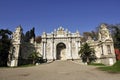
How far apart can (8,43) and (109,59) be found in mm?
28630

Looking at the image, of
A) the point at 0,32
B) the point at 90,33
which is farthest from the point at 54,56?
the point at 90,33

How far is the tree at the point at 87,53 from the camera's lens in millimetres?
→ 39062

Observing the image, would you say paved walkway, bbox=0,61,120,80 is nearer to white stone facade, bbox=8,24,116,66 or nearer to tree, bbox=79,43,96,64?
tree, bbox=79,43,96,64

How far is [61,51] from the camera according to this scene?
49.4 metres

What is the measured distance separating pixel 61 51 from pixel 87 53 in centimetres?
1243

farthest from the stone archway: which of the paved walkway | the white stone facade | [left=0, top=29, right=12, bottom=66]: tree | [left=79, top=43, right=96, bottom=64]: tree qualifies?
the paved walkway

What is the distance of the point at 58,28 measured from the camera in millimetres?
49344

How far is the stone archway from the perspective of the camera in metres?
48.3

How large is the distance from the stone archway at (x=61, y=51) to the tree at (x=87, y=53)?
340 inches

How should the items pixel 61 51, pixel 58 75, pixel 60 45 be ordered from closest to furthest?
pixel 58 75 → pixel 61 51 → pixel 60 45

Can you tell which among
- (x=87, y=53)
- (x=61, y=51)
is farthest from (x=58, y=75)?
(x=61, y=51)

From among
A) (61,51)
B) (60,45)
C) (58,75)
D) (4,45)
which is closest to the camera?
(58,75)

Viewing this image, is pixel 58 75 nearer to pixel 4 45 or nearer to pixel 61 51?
pixel 4 45

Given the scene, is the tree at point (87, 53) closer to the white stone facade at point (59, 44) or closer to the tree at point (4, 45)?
the white stone facade at point (59, 44)
